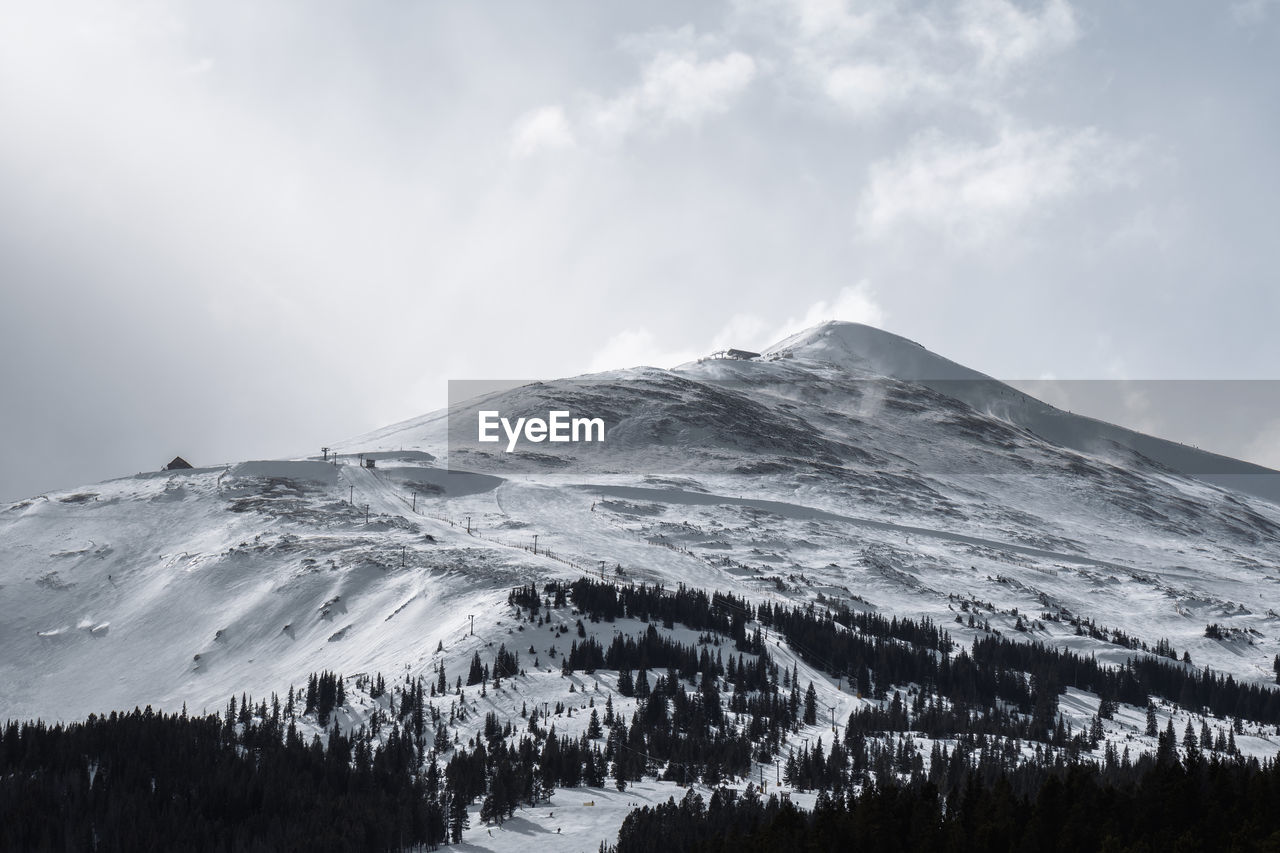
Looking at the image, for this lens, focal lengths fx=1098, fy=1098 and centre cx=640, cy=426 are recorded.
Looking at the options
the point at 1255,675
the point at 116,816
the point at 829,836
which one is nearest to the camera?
the point at 829,836

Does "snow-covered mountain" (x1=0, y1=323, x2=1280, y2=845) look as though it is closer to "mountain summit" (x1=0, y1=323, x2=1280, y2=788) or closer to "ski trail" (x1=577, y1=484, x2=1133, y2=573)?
"mountain summit" (x1=0, y1=323, x2=1280, y2=788)

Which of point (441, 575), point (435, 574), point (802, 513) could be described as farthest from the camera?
point (802, 513)

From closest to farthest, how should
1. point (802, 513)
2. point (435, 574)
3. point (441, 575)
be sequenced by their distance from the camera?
point (441, 575)
point (435, 574)
point (802, 513)

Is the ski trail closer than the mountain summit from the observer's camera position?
No

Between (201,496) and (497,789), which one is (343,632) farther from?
(201,496)

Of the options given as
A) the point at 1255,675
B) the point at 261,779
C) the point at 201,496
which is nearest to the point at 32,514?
Answer: the point at 201,496

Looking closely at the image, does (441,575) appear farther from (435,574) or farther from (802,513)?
(802,513)

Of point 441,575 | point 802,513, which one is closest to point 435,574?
point 441,575

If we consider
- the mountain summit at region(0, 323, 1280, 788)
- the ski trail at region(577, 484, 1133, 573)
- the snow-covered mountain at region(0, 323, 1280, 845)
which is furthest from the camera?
the ski trail at region(577, 484, 1133, 573)

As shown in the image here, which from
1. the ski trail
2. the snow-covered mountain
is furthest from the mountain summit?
the ski trail

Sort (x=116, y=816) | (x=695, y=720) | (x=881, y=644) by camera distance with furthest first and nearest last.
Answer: (x=881, y=644) → (x=695, y=720) → (x=116, y=816)

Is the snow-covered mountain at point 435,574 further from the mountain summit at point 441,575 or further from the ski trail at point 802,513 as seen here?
the ski trail at point 802,513
